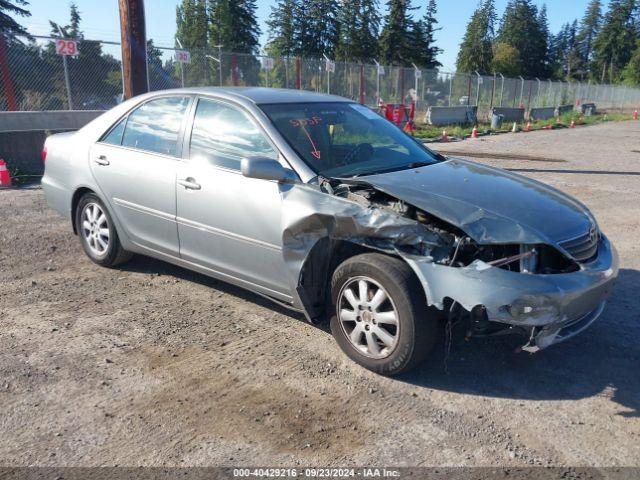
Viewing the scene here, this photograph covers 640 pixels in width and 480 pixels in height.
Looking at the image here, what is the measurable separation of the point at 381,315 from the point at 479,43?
267ft

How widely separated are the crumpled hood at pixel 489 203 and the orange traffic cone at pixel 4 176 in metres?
7.83

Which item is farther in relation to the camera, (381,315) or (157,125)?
(157,125)

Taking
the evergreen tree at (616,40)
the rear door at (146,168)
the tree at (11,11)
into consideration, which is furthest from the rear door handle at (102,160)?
the evergreen tree at (616,40)

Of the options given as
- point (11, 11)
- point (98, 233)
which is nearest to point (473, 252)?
point (98, 233)

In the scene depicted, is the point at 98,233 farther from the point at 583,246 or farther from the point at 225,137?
the point at 583,246

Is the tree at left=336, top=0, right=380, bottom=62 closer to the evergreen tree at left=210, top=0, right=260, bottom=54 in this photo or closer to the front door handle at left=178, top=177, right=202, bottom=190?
the evergreen tree at left=210, top=0, right=260, bottom=54

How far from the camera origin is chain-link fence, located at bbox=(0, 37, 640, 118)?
1267cm

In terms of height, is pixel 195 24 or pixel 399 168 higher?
pixel 195 24

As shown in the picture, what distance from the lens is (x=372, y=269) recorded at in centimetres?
338

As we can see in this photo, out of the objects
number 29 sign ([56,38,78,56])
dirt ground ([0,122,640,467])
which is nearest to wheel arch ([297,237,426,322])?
dirt ground ([0,122,640,467])

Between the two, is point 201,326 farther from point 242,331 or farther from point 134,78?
point 134,78

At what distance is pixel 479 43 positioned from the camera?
77.1m

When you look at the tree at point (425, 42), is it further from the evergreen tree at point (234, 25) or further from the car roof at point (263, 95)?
the car roof at point (263, 95)

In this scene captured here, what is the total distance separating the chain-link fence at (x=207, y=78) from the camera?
12672 mm
